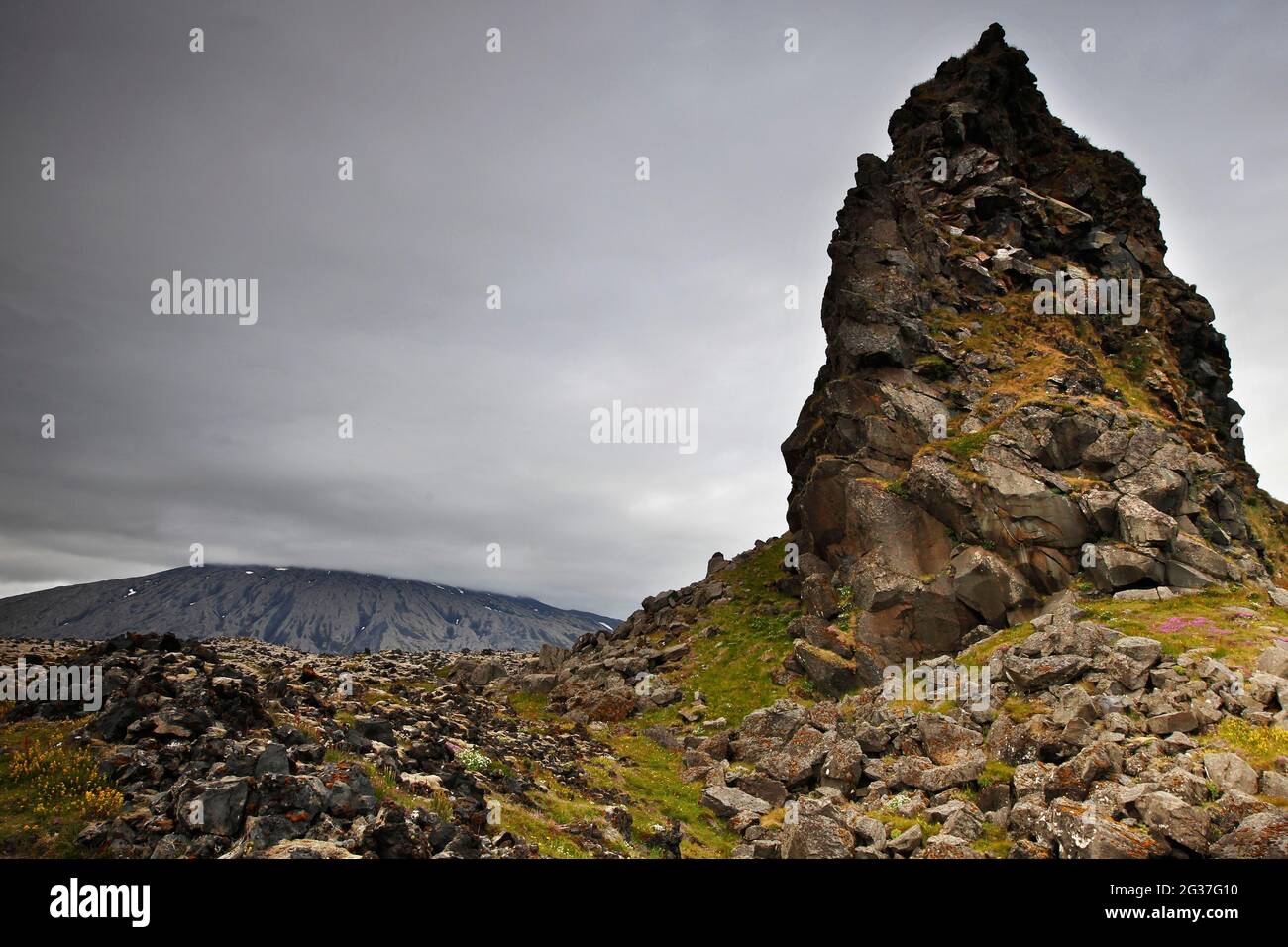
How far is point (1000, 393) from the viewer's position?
4766 cm

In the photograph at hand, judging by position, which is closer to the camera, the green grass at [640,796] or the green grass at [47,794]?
the green grass at [47,794]

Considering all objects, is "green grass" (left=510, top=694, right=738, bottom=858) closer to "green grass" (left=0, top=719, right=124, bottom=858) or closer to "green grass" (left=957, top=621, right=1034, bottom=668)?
"green grass" (left=0, top=719, right=124, bottom=858)

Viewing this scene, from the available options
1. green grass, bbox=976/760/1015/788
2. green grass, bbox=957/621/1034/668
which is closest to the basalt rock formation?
green grass, bbox=957/621/1034/668

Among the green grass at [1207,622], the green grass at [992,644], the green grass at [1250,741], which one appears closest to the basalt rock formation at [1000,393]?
the green grass at [1207,622]

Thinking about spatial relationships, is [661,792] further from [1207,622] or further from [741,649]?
[1207,622]

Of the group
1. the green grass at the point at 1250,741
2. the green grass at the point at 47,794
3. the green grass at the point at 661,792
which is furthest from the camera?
the green grass at the point at 661,792

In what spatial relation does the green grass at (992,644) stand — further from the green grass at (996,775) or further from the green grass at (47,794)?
the green grass at (47,794)

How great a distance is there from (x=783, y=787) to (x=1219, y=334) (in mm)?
85360

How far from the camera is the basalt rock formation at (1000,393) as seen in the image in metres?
39.0

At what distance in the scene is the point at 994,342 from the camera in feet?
175

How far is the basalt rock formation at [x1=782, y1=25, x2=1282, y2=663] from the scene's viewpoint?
38969 millimetres

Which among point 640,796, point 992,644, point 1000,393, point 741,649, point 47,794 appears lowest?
point 640,796

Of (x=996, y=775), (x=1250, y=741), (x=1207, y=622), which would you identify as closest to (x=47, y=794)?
(x=996, y=775)

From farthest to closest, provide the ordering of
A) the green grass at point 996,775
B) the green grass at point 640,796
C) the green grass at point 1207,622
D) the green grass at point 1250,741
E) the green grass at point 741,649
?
the green grass at point 741,649 → the green grass at point 1207,622 → the green grass at point 996,775 → the green grass at point 640,796 → the green grass at point 1250,741
